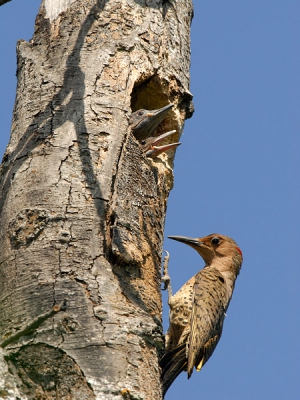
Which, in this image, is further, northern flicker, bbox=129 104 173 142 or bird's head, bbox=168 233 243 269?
bird's head, bbox=168 233 243 269

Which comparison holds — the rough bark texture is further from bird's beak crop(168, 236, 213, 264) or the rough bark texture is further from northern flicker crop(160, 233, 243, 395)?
bird's beak crop(168, 236, 213, 264)

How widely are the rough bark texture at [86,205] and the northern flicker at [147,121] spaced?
0.13 m

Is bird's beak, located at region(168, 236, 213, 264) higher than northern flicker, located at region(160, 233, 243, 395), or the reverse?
bird's beak, located at region(168, 236, 213, 264)

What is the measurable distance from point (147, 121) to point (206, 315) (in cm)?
183

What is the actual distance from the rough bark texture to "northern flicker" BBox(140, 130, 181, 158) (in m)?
0.11

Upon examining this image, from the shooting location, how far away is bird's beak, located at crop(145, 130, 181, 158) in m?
5.79

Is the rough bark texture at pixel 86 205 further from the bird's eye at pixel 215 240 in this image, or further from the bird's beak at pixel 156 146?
the bird's eye at pixel 215 240

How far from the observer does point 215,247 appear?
7258mm

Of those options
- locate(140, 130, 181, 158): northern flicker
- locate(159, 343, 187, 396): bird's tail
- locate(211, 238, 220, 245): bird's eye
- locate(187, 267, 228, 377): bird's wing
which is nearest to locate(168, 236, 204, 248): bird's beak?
locate(211, 238, 220, 245): bird's eye

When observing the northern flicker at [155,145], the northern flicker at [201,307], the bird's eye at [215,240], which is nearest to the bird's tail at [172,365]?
the northern flicker at [201,307]

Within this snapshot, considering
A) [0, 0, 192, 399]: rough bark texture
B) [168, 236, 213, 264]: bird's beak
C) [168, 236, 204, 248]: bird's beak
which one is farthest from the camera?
[168, 236, 213, 264]: bird's beak

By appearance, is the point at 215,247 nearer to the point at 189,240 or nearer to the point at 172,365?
the point at 189,240

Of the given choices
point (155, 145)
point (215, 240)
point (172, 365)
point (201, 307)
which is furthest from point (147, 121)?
point (172, 365)

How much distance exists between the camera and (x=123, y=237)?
420 centimetres
